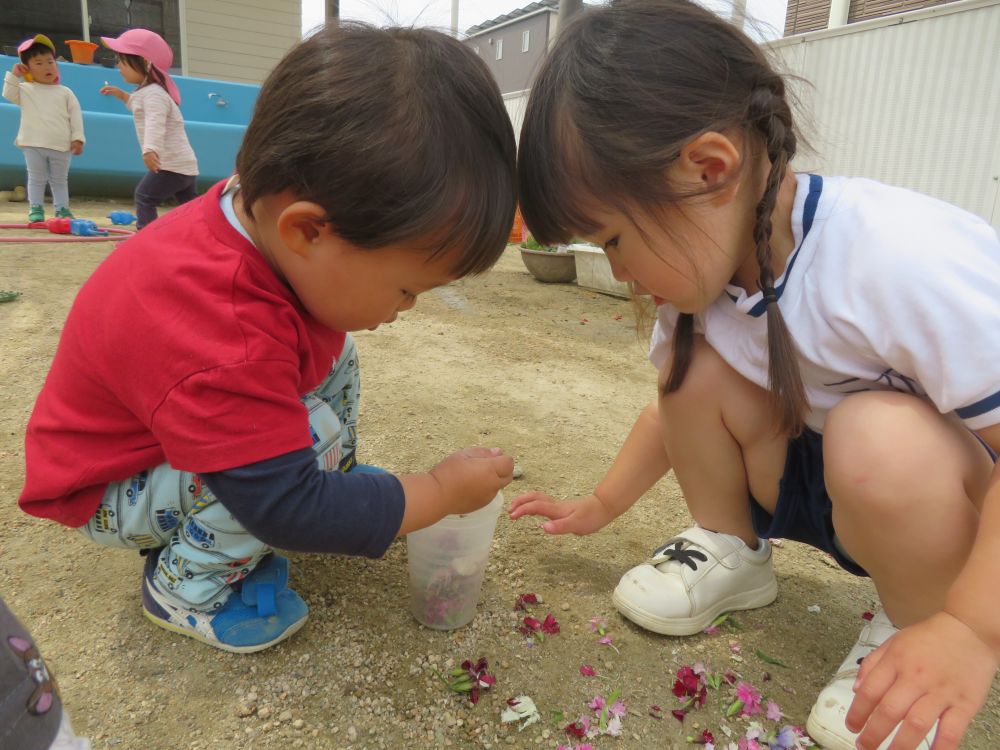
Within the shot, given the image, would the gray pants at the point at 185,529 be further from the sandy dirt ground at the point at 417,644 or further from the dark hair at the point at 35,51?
the dark hair at the point at 35,51

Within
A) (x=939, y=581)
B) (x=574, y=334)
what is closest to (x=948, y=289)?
(x=939, y=581)

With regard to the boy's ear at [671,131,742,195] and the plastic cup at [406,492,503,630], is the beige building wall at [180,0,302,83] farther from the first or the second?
the boy's ear at [671,131,742,195]

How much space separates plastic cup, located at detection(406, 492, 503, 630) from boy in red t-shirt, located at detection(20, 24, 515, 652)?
0.09 metres

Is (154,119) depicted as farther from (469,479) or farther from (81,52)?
(81,52)

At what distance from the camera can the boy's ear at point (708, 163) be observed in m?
1.09

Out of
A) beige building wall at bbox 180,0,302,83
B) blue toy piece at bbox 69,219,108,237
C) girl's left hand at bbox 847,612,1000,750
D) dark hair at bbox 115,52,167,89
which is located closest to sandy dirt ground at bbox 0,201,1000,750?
girl's left hand at bbox 847,612,1000,750

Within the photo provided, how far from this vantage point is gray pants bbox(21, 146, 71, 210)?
607cm

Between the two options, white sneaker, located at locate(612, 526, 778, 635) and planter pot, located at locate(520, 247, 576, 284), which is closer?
white sneaker, located at locate(612, 526, 778, 635)

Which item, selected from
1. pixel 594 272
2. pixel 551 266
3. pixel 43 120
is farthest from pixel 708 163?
pixel 43 120

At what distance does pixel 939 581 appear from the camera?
3.56ft

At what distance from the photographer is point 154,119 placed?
5.20 metres

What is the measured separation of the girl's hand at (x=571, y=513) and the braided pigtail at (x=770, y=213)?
0.53 m

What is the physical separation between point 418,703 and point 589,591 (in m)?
0.46

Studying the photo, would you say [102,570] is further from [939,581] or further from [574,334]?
[574,334]
